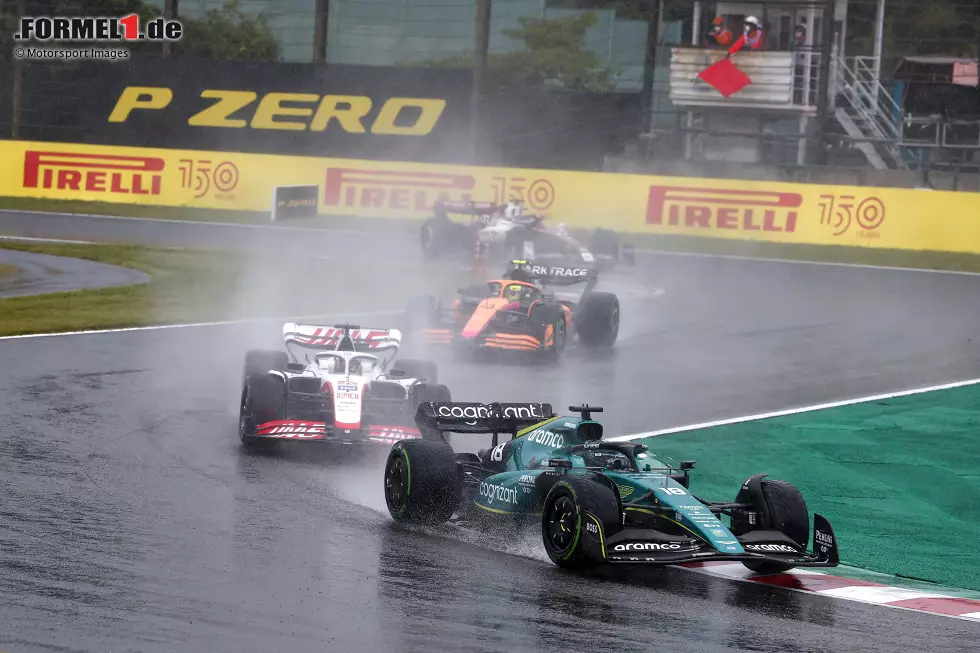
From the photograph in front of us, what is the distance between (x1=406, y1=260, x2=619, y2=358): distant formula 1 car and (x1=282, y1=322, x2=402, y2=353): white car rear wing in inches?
190

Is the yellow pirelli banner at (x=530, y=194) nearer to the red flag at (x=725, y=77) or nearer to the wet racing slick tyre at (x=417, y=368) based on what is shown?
the red flag at (x=725, y=77)

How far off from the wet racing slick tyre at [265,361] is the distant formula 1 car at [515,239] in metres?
12.6

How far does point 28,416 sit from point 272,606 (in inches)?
281

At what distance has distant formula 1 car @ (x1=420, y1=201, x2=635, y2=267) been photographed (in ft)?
93.6

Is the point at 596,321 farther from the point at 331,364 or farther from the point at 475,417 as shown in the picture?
the point at 475,417

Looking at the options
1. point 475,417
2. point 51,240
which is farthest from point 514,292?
point 51,240

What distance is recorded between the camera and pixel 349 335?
51.5 feet

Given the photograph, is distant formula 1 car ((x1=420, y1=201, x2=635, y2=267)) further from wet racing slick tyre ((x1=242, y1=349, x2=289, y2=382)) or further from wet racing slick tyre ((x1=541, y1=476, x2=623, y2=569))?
wet racing slick tyre ((x1=541, y1=476, x2=623, y2=569))

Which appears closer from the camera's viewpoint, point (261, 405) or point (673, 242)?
point (261, 405)

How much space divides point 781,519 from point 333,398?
4972mm

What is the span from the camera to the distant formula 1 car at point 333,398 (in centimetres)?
1375

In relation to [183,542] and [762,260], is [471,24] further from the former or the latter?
[183,542]

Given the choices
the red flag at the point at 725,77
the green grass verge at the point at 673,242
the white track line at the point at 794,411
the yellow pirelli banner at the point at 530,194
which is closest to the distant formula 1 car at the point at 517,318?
the white track line at the point at 794,411

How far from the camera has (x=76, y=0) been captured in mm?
54781
